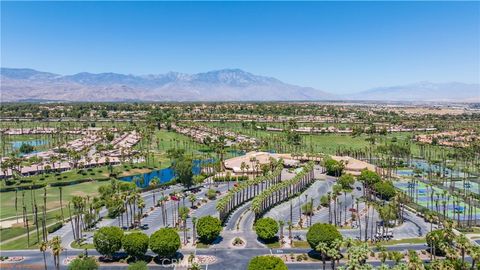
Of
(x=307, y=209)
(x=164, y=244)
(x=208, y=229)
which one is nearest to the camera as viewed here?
(x=164, y=244)

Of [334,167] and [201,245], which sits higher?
[334,167]

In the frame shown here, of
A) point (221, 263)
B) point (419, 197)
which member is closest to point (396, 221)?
point (419, 197)

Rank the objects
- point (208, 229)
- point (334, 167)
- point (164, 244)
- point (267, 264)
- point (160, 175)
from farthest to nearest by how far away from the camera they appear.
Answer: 1. point (160, 175)
2. point (334, 167)
3. point (208, 229)
4. point (164, 244)
5. point (267, 264)

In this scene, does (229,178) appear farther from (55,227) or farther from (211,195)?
(55,227)

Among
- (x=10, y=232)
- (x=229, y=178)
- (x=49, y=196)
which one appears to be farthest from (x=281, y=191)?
(x=10, y=232)

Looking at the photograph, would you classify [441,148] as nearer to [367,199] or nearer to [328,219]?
[367,199]

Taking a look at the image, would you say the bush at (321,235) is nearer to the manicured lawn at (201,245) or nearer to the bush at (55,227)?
the manicured lawn at (201,245)

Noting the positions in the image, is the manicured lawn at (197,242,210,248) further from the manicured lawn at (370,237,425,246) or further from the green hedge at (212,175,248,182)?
the green hedge at (212,175,248,182)
